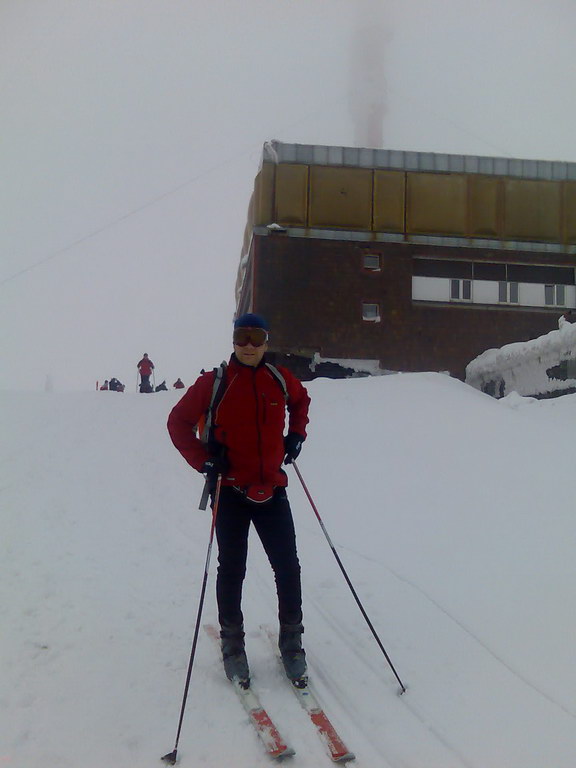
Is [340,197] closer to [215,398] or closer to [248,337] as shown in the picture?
[248,337]

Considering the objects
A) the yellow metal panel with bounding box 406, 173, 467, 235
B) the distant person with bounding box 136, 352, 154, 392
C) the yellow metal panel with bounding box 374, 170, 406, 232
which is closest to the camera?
the yellow metal panel with bounding box 374, 170, 406, 232

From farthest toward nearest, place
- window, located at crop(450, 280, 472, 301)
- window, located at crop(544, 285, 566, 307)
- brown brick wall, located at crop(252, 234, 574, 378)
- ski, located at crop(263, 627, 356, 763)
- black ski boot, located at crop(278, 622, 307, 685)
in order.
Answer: window, located at crop(544, 285, 566, 307)
window, located at crop(450, 280, 472, 301)
brown brick wall, located at crop(252, 234, 574, 378)
black ski boot, located at crop(278, 622, 307, 685)
ski, located at crop(263, 627, 356, 763)

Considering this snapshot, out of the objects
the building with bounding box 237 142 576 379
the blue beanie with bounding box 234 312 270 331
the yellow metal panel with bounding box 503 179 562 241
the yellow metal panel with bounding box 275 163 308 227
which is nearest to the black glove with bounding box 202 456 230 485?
the blue beanie with bounding box 234 312 270 331

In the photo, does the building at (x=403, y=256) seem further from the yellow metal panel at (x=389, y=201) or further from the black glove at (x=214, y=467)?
the black glove at (x=214, y=467)

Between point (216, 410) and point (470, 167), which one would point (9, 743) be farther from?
point (470, 167)

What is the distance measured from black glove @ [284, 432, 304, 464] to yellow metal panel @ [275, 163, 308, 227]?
21.2 m

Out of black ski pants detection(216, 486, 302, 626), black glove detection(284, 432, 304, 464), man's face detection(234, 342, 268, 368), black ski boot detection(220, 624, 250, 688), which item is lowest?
black ski boot detection(220, 624, 250, 688)

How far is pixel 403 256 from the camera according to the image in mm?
24906

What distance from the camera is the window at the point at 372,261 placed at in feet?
81.9

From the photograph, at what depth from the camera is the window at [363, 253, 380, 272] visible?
A: 983 inches

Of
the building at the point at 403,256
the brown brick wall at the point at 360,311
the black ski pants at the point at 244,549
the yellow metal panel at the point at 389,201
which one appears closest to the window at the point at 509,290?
the building at the point at 403,256

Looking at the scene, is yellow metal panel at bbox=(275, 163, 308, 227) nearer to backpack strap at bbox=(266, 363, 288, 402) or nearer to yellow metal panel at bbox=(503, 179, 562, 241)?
yellow metal panel at bbox=(503, 179, 562, 241)

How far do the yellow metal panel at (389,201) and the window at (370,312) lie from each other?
9.32 ft

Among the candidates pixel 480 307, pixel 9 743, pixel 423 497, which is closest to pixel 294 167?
pixel 480 307
